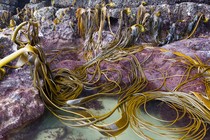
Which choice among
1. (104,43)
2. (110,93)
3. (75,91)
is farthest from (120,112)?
(104,43)

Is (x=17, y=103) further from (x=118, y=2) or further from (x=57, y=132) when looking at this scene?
(x=118, y=2)

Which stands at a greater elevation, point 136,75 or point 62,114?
point 136,75

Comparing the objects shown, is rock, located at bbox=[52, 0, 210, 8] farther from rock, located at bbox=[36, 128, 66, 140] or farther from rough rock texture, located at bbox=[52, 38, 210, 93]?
rock, located at bbox=[36, 128, 66, 140]

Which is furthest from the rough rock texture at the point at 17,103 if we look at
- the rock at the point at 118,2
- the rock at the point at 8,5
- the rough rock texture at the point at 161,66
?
the rock at the point at 8,5

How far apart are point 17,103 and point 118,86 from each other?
41.9 inches

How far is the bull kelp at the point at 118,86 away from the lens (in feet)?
5.78

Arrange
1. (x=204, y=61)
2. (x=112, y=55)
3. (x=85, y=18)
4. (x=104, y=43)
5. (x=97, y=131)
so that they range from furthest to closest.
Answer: (x=85, y=18)
(x=104, y=43)
(x=112, y=55)
(x=204, y=61)
(x=97, y=131)

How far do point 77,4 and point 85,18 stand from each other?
2285 mm

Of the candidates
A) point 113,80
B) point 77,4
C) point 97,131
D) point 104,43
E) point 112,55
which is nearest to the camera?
point 97,131

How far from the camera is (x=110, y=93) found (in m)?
2.19

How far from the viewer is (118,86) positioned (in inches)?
90.8

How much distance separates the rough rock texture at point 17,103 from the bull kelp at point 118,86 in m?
0.10

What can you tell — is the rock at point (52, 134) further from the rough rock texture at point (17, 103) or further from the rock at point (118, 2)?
the rock at point (118, 2)

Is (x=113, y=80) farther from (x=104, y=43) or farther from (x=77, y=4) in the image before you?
(x=77, y=4)
